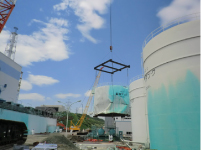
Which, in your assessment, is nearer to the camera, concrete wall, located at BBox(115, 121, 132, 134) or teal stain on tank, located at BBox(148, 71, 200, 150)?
teal stain on tank, located at BBox(148, 71, 200, 150)

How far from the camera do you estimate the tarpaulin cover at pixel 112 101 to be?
36.2m

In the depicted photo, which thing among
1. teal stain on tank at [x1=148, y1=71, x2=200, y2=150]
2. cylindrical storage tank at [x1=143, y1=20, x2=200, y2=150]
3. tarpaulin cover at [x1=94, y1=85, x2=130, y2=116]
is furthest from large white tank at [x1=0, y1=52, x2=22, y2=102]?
teal stain on tank at [x1=148, y1=71, x2=200, y2=150]

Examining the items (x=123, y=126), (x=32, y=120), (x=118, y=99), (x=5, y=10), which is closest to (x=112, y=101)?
(x=118, y=99)

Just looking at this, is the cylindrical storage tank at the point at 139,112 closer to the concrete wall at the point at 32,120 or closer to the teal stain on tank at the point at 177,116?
the teal stain on tank at the point at 177,116

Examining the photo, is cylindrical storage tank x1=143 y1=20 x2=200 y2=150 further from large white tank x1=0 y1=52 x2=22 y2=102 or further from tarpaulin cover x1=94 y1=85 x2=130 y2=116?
large white tank x1=0 y1=52 x2=22 y2=102

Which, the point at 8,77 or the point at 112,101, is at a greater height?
the point at 8,77

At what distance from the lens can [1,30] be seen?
36500 millimetres

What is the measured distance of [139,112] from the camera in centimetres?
2364

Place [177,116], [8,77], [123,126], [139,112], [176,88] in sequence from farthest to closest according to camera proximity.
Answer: [123,126], [8,77], [139,112], [176,88], [177,116]

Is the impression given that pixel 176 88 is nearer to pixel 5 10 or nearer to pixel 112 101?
pixel 112 101

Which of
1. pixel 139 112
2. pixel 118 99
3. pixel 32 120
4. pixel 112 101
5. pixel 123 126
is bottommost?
pixel 123 126

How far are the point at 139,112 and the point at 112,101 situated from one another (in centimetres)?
1318

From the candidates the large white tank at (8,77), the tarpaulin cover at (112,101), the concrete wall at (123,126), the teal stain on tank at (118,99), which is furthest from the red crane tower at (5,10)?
the concrete wall at (123,126)

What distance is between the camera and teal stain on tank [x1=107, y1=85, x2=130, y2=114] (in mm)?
36281
